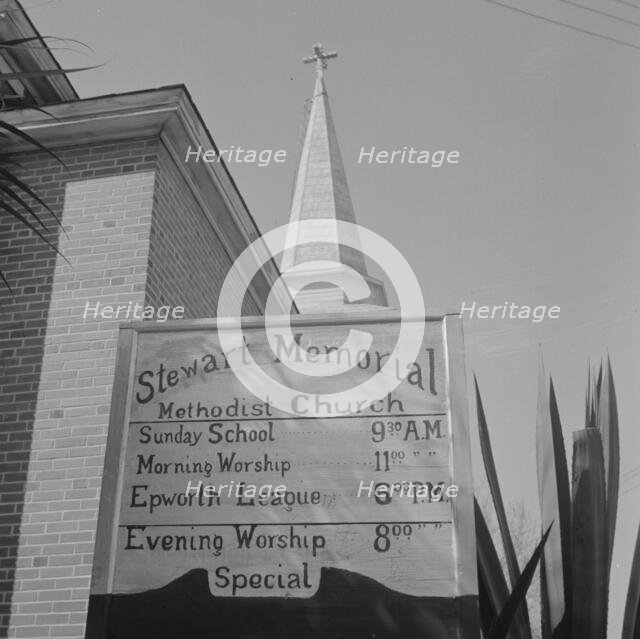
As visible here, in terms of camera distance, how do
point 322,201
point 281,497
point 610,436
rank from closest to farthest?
point 281,497, point 610,436, point 322,201

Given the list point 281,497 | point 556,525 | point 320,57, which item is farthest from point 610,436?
point 320,57

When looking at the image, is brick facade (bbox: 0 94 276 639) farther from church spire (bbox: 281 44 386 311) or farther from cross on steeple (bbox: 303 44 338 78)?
cross on steeple (bbox: 303 44 338 78)

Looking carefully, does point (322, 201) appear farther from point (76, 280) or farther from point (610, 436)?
point (610, 436)

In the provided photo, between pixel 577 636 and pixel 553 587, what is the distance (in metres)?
0.38

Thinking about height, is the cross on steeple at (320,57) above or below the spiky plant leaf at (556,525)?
above

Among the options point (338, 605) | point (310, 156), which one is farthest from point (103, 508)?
point (310, 156)

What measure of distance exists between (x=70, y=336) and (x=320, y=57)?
1795cm

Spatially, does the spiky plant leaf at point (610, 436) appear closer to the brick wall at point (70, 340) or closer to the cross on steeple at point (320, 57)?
the brick wall at point (70, 340)

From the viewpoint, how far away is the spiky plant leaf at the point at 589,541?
511 cm

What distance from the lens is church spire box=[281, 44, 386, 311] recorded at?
68.1 ft

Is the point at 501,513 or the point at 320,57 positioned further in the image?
the point at 320,57

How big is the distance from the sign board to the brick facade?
10.1 feet

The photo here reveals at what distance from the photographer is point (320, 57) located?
2439cm

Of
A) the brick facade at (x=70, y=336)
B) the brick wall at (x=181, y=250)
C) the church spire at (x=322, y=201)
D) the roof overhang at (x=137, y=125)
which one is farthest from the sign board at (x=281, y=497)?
the church spire at (x=322, y=201)
